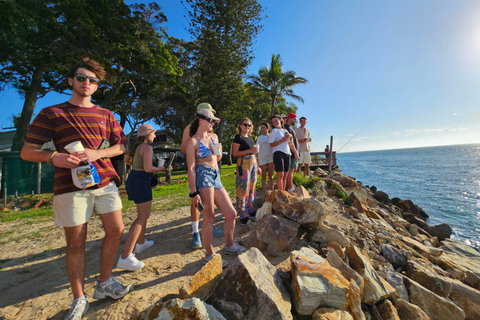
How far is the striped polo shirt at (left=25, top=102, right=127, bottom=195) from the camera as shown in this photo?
1.80 metres

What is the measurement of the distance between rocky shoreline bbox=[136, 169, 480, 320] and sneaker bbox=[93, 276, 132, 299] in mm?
583

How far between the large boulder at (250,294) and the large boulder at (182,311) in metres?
0.25

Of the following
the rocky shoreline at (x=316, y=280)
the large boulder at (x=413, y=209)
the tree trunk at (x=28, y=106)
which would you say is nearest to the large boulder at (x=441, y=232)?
the large boulder at (x=413, y=209)

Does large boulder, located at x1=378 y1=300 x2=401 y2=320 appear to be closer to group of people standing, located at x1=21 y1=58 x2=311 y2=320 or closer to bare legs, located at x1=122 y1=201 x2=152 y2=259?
group of people standing, located at x1=21 y1=58 x2=311 y2=320

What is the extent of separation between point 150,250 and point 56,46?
11447 millimetres

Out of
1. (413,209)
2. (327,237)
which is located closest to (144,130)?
(327,237)

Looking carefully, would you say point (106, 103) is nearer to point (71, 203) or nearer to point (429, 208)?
point (71, 203)

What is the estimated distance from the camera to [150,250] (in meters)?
3.37

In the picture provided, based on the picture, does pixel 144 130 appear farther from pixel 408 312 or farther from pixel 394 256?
pixel 394 256

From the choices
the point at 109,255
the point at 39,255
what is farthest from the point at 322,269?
the point at 39,255

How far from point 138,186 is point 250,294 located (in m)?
1.97

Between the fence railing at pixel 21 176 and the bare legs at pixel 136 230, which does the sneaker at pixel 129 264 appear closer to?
the bare legs at pixel 136 230

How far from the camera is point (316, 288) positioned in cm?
202

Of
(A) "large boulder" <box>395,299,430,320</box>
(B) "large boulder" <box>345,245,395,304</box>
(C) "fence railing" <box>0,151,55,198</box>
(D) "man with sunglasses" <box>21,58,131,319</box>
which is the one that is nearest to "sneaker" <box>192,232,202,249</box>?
(D) "man with sunglasses" <box>21,58,131,319</box>
